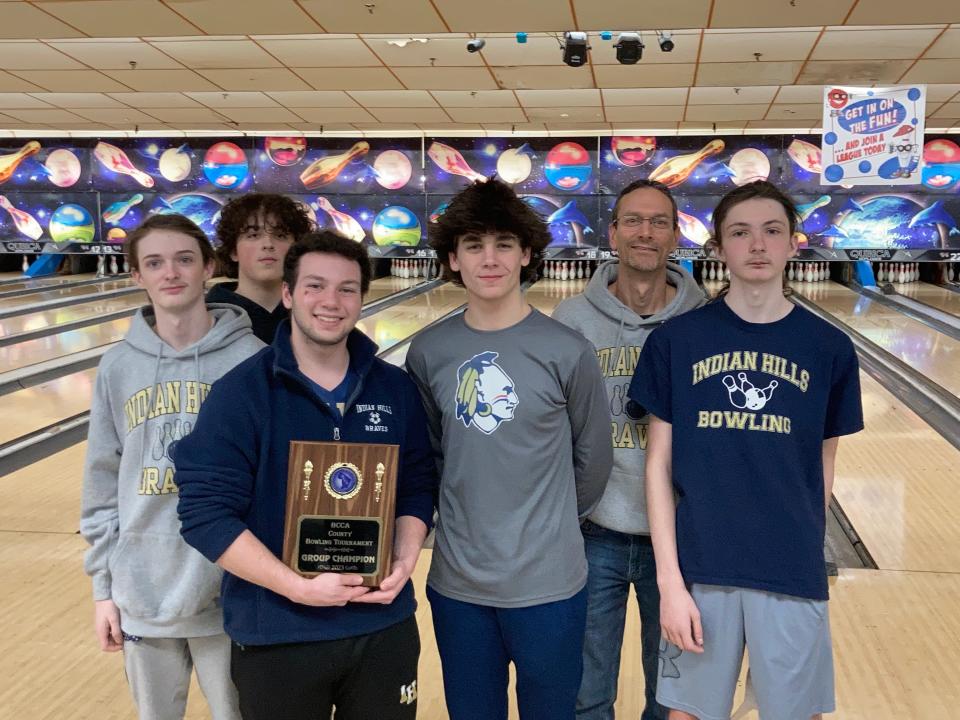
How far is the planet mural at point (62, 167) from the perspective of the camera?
9.76 m

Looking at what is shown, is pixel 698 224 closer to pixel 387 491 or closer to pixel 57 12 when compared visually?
pixel 57 12

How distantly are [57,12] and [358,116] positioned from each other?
3880mm

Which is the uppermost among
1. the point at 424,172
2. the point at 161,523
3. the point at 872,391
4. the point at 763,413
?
the point at 424,172

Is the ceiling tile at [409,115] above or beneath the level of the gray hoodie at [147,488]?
above

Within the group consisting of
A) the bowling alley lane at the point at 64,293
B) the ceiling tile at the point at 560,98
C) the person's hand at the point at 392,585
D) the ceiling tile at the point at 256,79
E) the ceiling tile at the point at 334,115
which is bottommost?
the person's hand at the point at 392,585

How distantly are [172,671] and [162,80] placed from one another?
560 centimetres

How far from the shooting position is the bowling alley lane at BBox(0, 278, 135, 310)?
25.3 feet

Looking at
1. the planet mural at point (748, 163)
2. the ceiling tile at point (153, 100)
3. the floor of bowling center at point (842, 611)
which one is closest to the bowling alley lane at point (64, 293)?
the ceiling tile at point (153, 100)

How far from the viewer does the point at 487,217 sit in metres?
1.42

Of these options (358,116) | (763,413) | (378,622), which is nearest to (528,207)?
(763,413)

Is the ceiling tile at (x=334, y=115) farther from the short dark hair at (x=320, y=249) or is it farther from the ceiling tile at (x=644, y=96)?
the short dark hair at (x=320, y=249)

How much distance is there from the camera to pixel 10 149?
9766 mm

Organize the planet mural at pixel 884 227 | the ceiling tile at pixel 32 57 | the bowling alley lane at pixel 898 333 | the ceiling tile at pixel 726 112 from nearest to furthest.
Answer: the bowling alley lane at pixel 898 333 < the ceiling tile at pixel 32 57 < the ceiling tile at pixel 726 112 < the planet mural at pixel 884 227

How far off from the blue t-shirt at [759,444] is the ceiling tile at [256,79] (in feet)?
16.7
